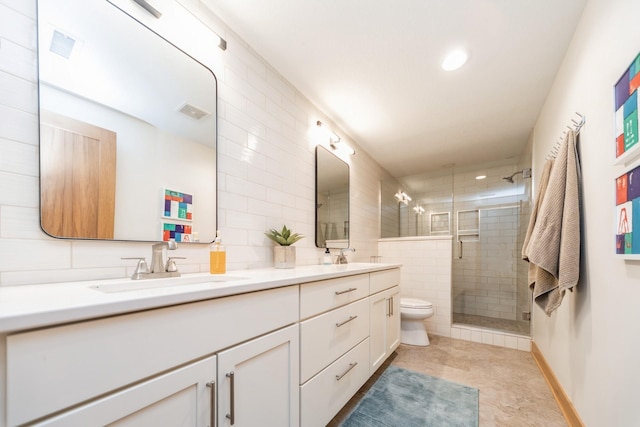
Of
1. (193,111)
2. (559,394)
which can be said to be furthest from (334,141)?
(559,394)

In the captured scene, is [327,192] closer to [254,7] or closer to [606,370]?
[254,7]

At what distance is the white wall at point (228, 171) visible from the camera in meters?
0.84

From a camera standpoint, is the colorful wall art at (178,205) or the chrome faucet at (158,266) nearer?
the chrome faucet at (158,266)

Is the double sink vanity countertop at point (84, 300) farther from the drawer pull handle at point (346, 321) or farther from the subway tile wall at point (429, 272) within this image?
the subway tile wall at point (429, 272)

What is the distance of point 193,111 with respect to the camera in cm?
135

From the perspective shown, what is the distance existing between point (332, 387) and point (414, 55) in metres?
2.01

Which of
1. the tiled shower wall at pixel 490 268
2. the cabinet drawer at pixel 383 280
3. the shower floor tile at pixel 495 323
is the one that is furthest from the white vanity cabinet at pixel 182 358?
the tiled shower wall at pixel 490 268

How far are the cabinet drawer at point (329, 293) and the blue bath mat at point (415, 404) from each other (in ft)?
2.13

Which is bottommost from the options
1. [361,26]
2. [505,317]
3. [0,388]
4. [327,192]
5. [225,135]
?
[505,317]

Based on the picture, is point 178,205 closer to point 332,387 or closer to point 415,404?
point 332,387

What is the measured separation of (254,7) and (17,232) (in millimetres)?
1416

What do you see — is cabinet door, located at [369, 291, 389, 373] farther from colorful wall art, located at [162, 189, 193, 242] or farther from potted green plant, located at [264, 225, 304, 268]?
colorful wall art, located at [162, 189, 193, 242]

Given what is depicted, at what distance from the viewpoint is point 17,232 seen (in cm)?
84

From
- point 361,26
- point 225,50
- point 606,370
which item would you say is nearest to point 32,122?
point 225,50
